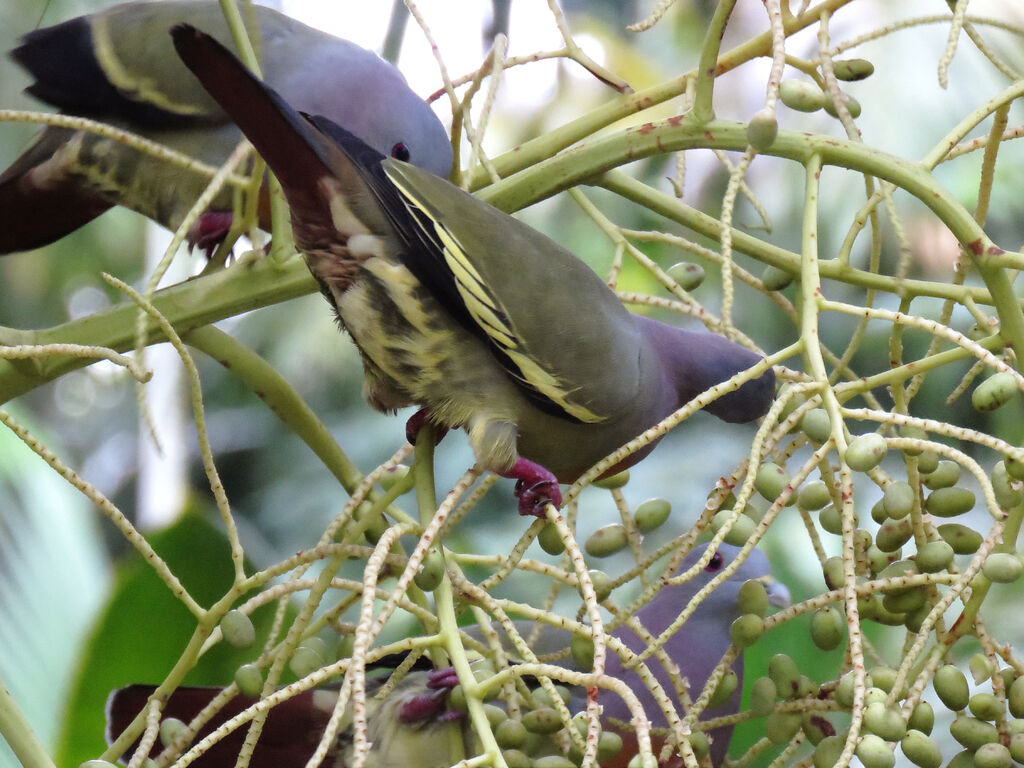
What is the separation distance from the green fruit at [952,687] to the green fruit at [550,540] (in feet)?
0.72

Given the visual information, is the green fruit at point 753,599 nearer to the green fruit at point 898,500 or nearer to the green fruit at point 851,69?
the green fruit at point 898,500

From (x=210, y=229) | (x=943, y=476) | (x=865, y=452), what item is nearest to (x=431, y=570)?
(x=865, y=452)

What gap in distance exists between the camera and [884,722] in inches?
21.0

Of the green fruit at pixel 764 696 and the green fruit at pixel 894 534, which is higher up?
the green fruit at pixel 894 534

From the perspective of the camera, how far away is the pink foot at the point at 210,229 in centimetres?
102

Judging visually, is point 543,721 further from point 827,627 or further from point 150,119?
point 150,119

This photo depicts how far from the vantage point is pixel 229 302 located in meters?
0.72

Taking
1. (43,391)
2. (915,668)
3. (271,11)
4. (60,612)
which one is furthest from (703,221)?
(43,391)

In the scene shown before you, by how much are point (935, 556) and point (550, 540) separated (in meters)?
0.22

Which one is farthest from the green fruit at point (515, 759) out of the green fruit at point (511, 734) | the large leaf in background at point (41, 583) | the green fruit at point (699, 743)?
the large leaf in background at point (41, 583)

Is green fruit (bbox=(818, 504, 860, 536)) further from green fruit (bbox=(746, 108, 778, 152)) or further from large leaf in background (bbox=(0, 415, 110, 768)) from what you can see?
large leaf in background (bbox=(0, 415, 110, 768))

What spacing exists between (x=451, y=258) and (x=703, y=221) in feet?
0.58

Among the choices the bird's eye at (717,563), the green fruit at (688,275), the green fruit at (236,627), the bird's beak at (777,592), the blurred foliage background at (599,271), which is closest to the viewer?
the green fruit at (236,627)

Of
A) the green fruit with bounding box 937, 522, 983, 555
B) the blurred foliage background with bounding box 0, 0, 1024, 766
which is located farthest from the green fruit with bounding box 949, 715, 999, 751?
the blurred foliage background with bounding box 0, 0, 1024, 766
